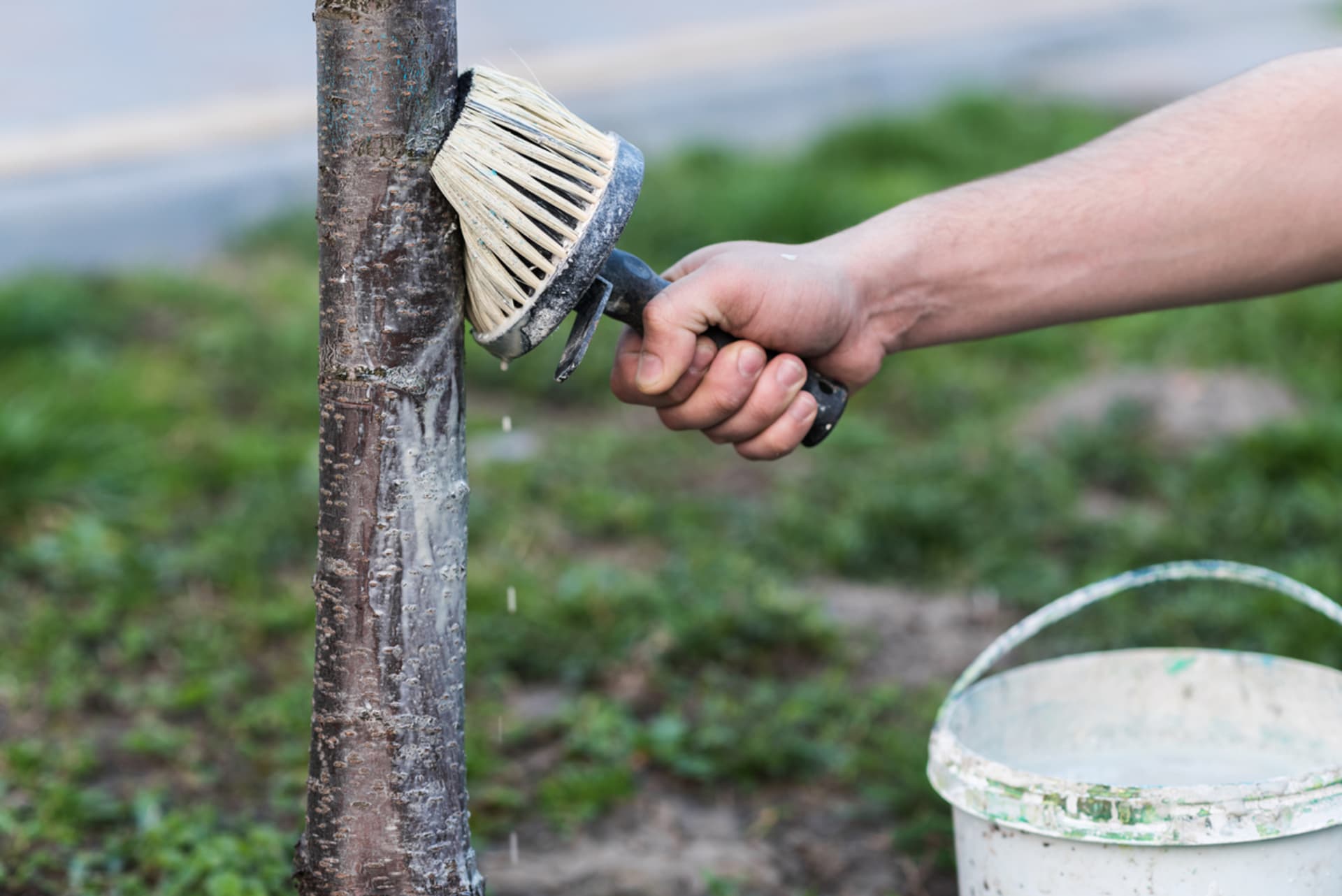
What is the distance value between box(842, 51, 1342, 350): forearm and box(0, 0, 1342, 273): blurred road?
4332 millimetres

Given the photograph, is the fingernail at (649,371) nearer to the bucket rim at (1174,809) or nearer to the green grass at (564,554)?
the bucket rim at (1174,809)

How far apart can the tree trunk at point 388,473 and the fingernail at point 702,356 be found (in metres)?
0.32

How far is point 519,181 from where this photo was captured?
5.23ft

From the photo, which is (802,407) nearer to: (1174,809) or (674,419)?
(674,419)

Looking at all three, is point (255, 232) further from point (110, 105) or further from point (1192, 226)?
point (1192, 226)

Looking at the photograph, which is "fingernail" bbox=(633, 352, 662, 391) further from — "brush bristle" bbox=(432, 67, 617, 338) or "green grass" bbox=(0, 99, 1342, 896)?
"green grass" bbox=(0, 99, 1342, 896)

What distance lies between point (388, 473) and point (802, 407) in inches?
22.3

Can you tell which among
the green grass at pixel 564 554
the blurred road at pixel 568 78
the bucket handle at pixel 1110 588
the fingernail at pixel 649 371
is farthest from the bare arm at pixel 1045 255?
the blurred road at pixel 568 78

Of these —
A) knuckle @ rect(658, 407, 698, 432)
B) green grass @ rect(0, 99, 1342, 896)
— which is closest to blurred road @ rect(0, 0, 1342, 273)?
green grass @ rect(0, 99, 1342, 896)

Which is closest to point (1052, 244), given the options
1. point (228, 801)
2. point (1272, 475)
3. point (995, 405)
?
point (228, 801)

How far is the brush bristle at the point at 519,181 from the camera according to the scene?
160 cm

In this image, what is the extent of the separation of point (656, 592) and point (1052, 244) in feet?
4.39

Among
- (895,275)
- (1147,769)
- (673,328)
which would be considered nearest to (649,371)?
(673,328)

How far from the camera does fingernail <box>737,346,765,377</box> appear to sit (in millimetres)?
1885
